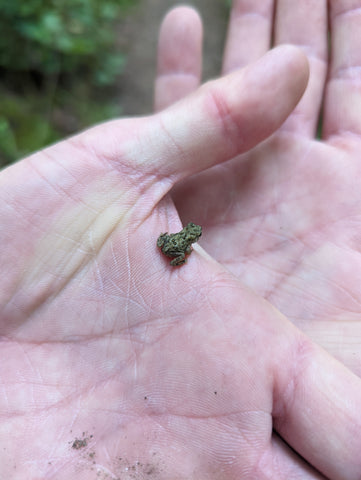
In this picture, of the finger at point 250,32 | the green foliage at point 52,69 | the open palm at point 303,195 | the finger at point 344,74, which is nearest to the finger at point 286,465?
the open palm at point 303,195

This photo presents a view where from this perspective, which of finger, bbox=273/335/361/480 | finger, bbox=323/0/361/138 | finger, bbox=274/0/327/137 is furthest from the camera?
finger, bbox=274/0/327/137

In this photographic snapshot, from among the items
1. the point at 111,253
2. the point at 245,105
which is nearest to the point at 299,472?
the point at 111,253

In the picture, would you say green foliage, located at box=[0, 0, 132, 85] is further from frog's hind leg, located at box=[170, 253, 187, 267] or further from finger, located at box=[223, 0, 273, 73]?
frog's hind leg, located at box=[170, 253, 187, 267]

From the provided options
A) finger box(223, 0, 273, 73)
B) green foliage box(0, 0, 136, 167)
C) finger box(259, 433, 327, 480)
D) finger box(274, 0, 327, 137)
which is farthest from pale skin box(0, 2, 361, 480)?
green foliage box(0, 0, 136, 167)

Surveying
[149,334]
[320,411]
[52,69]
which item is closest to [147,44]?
[52,69]

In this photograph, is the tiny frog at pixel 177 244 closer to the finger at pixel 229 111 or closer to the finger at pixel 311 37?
the finger at pixel 229 111

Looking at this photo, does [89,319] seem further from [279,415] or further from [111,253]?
[279,415]
